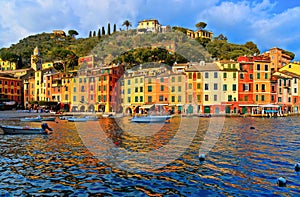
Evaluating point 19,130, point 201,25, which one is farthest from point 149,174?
point 201,25

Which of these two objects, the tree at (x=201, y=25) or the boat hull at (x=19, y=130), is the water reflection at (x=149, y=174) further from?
the tree at (x=201, y=25)

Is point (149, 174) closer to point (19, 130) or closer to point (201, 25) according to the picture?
point (19, 130)

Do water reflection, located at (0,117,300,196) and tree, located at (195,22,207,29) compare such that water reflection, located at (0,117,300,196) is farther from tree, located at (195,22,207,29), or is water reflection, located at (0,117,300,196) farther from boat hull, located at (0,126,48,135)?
tree, located at (195,22,207,29)

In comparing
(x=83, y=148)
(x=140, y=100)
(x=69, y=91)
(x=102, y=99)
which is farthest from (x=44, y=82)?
(x=83, y=148)

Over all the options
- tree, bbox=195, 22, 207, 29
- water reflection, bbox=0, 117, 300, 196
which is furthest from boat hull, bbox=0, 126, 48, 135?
tree, bbox=195, 22, 207, 29

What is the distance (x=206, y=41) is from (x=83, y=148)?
5126 inches

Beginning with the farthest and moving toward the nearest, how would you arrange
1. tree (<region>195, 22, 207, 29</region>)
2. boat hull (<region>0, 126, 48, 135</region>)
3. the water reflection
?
1. tree (<region>195, 22, 207, 29</region>)
2. boat hull (<region>0, 126, 48, 135</region>)
3. the water reflection

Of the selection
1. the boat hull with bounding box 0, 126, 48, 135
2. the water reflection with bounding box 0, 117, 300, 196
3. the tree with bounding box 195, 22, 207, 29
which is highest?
the tree with bounding box 195, 22, 207, 29

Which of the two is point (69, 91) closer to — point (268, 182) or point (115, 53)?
point (115, 53)

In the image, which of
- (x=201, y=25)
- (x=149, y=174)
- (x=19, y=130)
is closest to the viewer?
(x=149, y=174)

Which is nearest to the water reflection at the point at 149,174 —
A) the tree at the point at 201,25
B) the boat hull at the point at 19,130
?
the boat hull at the point at 19,130

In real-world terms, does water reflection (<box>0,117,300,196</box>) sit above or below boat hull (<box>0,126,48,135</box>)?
below

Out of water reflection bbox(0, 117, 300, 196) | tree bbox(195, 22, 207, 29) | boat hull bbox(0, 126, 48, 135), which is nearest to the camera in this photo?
water reflection bbox(0, 117, 300, 196)

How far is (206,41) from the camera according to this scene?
475 feet
